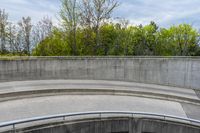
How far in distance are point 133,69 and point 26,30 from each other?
13299mm

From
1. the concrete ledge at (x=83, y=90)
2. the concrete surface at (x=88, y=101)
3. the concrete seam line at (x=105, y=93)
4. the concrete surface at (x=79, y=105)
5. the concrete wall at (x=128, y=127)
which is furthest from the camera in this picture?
the concrete seam line at (x=105, y=93)

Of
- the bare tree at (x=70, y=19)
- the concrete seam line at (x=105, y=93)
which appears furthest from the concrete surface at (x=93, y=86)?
the bare tree at (x=70, y=19)

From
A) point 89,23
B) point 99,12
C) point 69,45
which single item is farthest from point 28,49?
point 99,12

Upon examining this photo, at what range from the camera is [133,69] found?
18234 mm

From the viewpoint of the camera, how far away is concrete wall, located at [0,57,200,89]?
17.2 m

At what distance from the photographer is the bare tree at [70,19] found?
863 inches

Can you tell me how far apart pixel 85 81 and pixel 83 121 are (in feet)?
27.5

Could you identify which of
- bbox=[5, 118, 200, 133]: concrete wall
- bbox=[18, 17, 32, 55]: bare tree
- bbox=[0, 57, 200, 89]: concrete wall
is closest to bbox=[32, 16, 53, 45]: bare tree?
bbox=[18, 17, 32, 55]: bare tree

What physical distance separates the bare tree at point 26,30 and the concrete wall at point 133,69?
351 inches

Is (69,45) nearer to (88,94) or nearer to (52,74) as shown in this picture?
(52,74)

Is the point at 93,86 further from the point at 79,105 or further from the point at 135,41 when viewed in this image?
the point at 135,41

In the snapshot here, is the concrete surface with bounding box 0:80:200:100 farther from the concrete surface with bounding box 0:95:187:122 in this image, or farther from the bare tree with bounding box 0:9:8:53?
the bare tree with bounding box 0:9:8:53

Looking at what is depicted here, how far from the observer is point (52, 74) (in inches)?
661

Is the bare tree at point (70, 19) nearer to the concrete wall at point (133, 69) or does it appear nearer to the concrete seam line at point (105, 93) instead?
the concrete wall at point (133, 69)
